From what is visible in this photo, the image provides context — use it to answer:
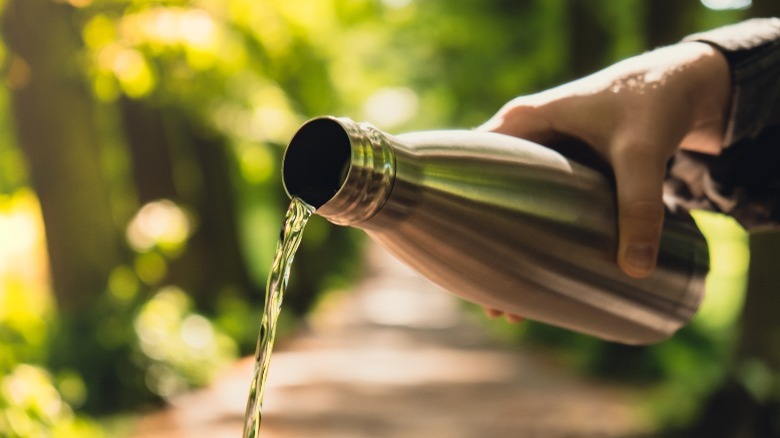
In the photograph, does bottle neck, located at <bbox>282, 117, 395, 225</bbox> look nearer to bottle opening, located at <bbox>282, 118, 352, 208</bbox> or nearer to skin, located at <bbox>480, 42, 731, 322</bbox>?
bottle opening, located at <bbox>282, 118, 352, 208</bbox>

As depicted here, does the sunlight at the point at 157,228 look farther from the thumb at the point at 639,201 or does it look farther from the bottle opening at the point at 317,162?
the thumb at the point at 639,201

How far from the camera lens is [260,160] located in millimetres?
16750

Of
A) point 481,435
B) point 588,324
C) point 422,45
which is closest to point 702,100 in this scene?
point 588,324

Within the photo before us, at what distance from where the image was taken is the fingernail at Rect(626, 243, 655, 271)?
1377 millimetres

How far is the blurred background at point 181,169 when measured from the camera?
8164mm

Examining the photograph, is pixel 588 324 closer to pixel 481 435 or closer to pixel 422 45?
pixel 481 435

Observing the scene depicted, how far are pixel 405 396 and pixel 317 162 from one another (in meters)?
9.90

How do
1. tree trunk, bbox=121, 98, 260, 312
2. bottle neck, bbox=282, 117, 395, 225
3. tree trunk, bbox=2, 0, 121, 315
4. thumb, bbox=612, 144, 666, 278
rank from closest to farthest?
1. bottle neck, bbox=282, 117, 395, 225
2. thumb, bbox=612, 144, 666, 278
3. tree trunk, bbox=2, 0, 121, 315
4. tree trunk, bbox=121, 98, 260, 312

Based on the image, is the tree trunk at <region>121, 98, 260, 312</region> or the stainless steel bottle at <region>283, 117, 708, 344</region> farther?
the tree trunk at <region>121, 98, 260, 312</region>

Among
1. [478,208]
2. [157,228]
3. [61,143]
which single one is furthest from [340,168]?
[157,228]

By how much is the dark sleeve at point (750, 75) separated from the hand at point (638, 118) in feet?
0.08

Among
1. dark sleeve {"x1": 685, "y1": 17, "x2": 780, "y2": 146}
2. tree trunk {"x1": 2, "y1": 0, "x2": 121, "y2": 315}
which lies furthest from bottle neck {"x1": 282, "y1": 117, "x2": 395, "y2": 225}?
tree trunk {"x1": 2, "y1": 0, "x2": 121, "y2": 315}

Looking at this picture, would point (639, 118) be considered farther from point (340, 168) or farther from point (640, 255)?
point (340, 168)

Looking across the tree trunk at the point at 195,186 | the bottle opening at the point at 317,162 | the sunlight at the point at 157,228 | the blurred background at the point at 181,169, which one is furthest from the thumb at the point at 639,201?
the tree trunk at the point at 195,186
